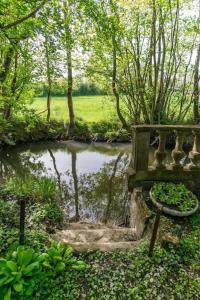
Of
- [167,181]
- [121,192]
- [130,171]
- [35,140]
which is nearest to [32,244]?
[130,171]

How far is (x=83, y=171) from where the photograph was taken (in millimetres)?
8469

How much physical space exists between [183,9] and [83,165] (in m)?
7.41

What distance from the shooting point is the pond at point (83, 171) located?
19.1 ft

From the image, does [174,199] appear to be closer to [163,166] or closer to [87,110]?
[163,166]

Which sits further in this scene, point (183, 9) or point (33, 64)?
point (183, 9)

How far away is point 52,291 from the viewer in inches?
94.1

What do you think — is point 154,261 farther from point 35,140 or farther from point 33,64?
point 35,140

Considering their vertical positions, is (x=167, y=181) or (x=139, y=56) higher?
(x=139, y=56)

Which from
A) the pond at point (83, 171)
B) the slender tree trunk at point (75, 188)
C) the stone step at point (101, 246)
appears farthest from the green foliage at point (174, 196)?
the slender tree trunk at point (75, 188)

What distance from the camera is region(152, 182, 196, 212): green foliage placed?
3818mm

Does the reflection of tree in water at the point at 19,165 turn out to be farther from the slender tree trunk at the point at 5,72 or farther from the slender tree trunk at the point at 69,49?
the slender tree trunk at the point at 69,49

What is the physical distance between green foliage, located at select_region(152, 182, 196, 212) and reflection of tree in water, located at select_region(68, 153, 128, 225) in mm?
1599

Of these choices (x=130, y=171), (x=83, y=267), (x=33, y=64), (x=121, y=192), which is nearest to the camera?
(x=83, y=267)

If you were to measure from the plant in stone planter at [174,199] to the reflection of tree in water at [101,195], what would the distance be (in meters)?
1.60
